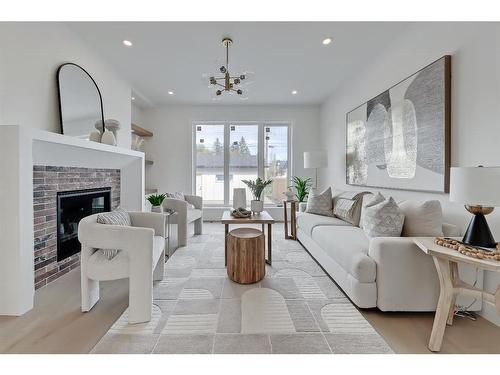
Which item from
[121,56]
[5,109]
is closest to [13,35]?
[5,109]

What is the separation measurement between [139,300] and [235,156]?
14.0 ft

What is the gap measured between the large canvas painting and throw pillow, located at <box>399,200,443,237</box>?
298mm

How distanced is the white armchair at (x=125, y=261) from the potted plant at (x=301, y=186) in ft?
12.5

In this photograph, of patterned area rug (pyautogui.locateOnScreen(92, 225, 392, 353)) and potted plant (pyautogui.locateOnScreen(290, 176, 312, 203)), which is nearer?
patterned area rug (pyautogui.locateOnScreen(92, 225, 392, 353))

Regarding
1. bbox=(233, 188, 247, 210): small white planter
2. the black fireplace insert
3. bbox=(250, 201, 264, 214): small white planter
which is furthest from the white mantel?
bbox=(250, 201, 264, 214): small white planter

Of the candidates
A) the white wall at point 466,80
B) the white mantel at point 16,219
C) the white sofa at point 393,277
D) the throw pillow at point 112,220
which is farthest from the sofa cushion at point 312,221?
the white mantel at point 16,219

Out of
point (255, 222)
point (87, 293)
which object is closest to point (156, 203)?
point (255, 222)

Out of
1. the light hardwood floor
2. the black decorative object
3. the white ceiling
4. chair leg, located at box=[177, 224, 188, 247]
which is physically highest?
the white ceiling

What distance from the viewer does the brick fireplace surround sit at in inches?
89.5

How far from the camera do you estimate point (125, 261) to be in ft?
5.96

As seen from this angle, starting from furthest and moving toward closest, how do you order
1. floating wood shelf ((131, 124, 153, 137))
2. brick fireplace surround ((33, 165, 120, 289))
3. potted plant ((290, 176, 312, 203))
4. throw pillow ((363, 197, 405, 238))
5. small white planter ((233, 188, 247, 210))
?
1. potted plant ((290, 176, 312, 203))
2. floating wood shelf ((131, 124, 153, 137))
3. small white planter ((233, 188, 247, 210))
4. brick fireplace surround ((33, 165, 120, 289))
5. throw pillow ((363, 197, 405, 238))

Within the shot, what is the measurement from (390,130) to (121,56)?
3585 millimetres

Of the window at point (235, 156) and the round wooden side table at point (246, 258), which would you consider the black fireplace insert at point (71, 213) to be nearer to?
the round wooden side table at point (246, 258)

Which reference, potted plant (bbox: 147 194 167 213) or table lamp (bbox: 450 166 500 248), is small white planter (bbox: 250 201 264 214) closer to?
potted plant (bbox: 147 194 167 213)
